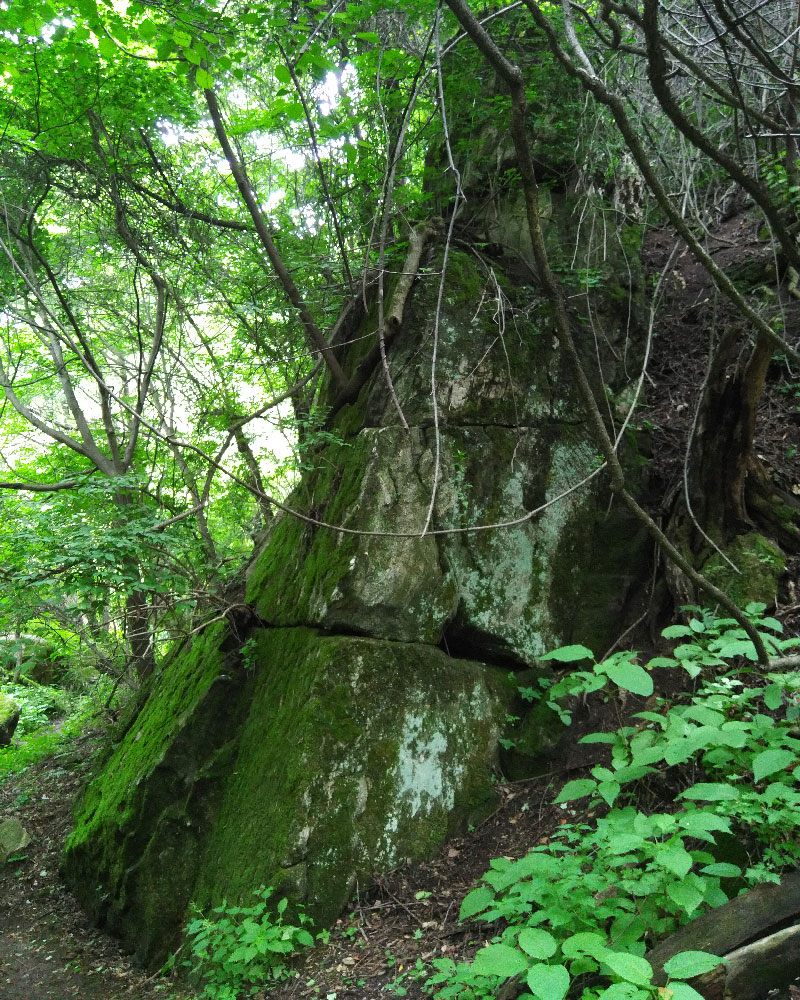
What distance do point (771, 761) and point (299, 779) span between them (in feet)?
8.70

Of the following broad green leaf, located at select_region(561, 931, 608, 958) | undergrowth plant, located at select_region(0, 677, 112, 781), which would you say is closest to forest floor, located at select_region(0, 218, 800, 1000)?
broad green leaf, located at select_region(561, 931, 608, 958)

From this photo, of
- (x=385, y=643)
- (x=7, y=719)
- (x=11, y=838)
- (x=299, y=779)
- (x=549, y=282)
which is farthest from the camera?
(x=7, y=719)

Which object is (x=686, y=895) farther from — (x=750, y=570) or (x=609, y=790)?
(x=750, y=570)

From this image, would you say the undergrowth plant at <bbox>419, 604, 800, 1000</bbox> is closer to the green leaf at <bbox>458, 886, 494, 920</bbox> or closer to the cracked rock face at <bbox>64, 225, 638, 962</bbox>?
the green leaf at <bbox>458, 886, 494, 920</bbox>

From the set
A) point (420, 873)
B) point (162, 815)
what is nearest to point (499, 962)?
point (420, 873)

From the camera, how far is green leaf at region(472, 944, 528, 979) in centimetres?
175

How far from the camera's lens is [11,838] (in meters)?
6.47

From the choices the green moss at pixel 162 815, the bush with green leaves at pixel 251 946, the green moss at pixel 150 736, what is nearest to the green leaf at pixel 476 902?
the bush with green leaves at pixel 251 946

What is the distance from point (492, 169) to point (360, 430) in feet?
10.3

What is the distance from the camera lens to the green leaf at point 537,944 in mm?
1720

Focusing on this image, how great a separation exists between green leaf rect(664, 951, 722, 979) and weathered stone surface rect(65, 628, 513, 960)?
7.88ft

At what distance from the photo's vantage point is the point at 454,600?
445 centimetres

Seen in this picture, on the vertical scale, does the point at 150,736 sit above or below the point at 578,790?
below

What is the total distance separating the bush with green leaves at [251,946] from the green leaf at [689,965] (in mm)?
2175
